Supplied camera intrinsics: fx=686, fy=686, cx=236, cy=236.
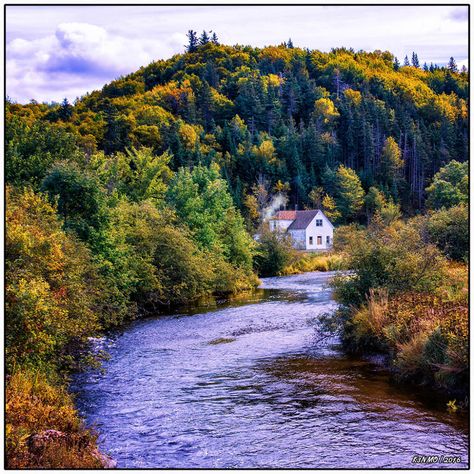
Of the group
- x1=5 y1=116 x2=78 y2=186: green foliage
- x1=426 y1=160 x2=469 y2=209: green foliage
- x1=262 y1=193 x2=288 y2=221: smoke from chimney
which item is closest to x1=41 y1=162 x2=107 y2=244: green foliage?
x1=5 y1=116 x2=78 y2=186: green foliage

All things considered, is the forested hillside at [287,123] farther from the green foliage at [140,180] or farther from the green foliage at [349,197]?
the green foliage at [140,180]

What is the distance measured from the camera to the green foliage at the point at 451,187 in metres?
67.2

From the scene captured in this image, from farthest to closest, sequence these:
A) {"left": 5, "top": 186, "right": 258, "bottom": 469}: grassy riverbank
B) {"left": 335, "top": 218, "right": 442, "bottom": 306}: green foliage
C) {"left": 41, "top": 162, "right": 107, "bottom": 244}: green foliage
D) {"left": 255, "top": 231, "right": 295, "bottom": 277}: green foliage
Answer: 1. {"left": 255, "top": 231, "right": 295, "bottom": 277}: green foliage
2. {"left": 41, "top": 162, "right": 107, "bottom": 244}: green foliage
3. {"left": 335, "top": 218, "right": 442, "bottom": 306}: green foliage
4. {"left": 5, "top": 186, "right": 258, "bottom": 469}: grassy riverbank

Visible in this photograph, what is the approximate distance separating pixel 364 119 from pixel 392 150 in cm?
1614

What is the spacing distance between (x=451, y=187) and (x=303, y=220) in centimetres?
3047

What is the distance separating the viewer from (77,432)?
48.8ft

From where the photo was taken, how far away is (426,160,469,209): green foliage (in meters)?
67.2

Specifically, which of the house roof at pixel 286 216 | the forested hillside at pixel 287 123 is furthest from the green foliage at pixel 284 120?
the house roof at pixel 286 216

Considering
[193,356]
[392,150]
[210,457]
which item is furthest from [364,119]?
[210,457]

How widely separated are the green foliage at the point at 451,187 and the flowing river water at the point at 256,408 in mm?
43101

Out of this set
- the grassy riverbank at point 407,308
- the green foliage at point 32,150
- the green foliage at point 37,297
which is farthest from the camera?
the green foliage at point 32,150

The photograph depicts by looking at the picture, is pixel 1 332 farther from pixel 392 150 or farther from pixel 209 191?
pixel 392 150

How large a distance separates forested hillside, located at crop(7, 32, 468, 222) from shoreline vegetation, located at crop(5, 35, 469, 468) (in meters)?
0.59

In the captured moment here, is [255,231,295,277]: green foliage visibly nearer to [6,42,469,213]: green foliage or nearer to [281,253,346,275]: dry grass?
[281,253,346,275]: dry grass
